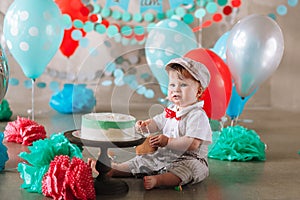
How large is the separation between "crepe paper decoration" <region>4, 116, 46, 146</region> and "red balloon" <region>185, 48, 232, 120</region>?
1.07 meters

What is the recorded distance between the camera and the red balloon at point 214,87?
2719mm

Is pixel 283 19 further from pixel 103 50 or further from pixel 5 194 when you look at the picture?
pixel 5 194

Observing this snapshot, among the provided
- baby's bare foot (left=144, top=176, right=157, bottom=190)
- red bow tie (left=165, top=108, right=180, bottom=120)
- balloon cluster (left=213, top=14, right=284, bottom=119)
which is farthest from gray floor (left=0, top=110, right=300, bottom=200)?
balloon cluster (left=213, top=14, right=284, bottom=119)

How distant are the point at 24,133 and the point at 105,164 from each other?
114cm

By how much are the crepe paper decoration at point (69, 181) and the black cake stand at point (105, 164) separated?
66 mm

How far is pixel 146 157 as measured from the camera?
237cm

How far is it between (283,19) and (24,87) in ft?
9.23

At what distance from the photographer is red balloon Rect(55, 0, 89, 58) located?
4.47m

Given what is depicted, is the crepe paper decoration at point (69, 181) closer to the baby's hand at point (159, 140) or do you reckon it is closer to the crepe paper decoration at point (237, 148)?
the baby's hand at point (159, 140)

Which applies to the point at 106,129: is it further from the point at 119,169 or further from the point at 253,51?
the point at 253,51

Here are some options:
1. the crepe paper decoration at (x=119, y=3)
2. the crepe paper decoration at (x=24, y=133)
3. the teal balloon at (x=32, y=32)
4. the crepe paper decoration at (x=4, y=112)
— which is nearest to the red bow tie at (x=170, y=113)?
the crepe paper decoration at (x=24, y=133)

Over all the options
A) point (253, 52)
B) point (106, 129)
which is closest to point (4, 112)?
point (253, 52)

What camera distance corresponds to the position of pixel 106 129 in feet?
6.84

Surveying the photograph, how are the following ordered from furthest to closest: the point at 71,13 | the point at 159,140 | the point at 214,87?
the point at 71,13 < the point at 214,87 < the point at 159,140
